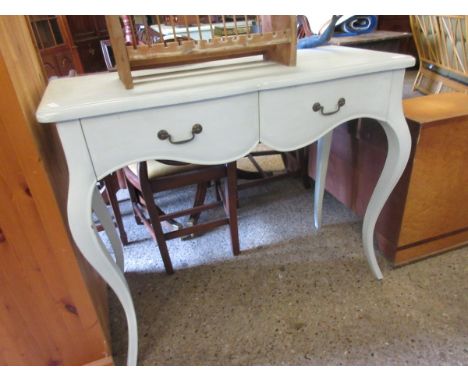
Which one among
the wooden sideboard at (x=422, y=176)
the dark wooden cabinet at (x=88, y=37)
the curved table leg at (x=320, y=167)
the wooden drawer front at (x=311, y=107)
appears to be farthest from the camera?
the dark wooden cabinet at (x=88, y=37)

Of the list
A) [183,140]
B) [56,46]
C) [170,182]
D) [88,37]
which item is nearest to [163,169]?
[170,182]

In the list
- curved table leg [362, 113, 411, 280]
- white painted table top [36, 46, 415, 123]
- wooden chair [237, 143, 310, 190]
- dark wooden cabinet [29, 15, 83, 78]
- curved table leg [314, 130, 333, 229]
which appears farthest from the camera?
dark wooden cabinet [29, 15, 83, 78]

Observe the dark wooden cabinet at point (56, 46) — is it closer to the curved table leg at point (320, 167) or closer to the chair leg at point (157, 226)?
the chair leg at point (157, 226)

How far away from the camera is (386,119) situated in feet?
3.26

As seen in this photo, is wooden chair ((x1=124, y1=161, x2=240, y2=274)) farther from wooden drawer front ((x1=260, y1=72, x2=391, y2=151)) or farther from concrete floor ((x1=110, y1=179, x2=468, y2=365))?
wooden drawer front ((x1=260, y1=72, x2=391, y2=151))

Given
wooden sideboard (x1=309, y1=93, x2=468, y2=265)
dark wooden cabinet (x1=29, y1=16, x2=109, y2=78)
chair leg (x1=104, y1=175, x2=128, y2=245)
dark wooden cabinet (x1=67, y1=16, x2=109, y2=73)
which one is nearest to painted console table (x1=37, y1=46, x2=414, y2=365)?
wooden sideboard (x1=309, y1=93, x2=468, y2=265)

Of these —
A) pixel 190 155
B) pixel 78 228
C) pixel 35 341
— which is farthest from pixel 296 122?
pixel 35 341

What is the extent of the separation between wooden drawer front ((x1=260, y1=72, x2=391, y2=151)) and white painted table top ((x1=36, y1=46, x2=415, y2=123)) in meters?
0.03

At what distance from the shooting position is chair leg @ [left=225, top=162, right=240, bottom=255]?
4.28 feet

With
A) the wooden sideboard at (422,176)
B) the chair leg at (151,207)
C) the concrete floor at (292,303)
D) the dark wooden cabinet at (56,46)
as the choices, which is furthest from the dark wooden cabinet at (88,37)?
the wooden sideboard at (422,176)

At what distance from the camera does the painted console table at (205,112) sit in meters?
0.75

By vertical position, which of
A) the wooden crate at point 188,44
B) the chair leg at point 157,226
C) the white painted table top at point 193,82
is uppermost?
the wooden crate at point 188,44

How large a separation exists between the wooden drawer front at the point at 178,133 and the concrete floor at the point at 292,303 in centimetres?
63
